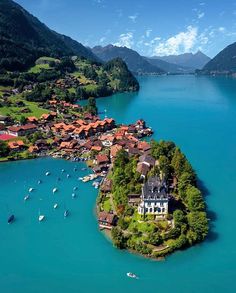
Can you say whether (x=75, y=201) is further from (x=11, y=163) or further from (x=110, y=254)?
(x=11, y=163)

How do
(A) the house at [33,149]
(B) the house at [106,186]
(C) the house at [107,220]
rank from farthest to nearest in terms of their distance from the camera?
1. (A) the house at [33,149]
2. (B) the house at [106,186]
3. (C) the house at [107,220]

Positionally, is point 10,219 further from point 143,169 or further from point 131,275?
point 143,169

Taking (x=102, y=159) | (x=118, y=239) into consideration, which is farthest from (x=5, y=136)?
(x=118, y=239)

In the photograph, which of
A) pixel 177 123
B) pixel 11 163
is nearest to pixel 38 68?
pixel 177 123

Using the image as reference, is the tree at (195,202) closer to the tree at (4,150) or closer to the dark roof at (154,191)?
the dark roof at (154,191)

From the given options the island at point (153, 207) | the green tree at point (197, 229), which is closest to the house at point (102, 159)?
the island at point (153, 207)

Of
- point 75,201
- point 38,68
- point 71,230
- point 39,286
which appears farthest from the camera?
point 38,68
